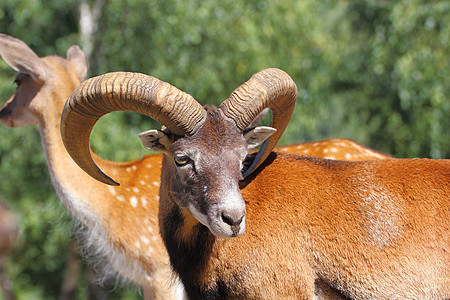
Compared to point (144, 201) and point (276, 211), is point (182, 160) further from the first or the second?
point (144, 201)

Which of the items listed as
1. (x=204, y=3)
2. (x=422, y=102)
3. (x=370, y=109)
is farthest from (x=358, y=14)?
(x=204, y=3)

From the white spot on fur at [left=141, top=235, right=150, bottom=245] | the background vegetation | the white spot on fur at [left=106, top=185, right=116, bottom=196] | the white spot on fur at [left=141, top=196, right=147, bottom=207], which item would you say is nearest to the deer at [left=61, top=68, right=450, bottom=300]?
the white spot on fur at [left=141, top=235, right=150, bottom=245]

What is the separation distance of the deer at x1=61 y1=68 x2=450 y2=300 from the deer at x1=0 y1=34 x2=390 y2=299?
1.95 m

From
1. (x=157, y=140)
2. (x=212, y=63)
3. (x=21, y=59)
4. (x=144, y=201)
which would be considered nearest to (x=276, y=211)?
(x=157, y=140)

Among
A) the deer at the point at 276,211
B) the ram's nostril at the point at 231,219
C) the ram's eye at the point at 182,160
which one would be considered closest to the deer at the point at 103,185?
the deer at the point at 276,211

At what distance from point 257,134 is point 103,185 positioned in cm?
284

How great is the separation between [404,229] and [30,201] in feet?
29.0

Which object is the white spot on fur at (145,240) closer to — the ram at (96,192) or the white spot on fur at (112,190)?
the ram at (96,192)

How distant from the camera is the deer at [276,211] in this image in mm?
4258

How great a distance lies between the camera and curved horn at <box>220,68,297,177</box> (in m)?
4.46

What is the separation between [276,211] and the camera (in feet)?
15.0

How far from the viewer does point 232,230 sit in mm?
3969

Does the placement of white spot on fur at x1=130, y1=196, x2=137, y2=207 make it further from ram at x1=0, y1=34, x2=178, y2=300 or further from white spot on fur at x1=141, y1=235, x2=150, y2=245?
white spot on fur at x1=141, y1=235, x2=150, y2=245

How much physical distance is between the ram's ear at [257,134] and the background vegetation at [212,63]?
558 cm
